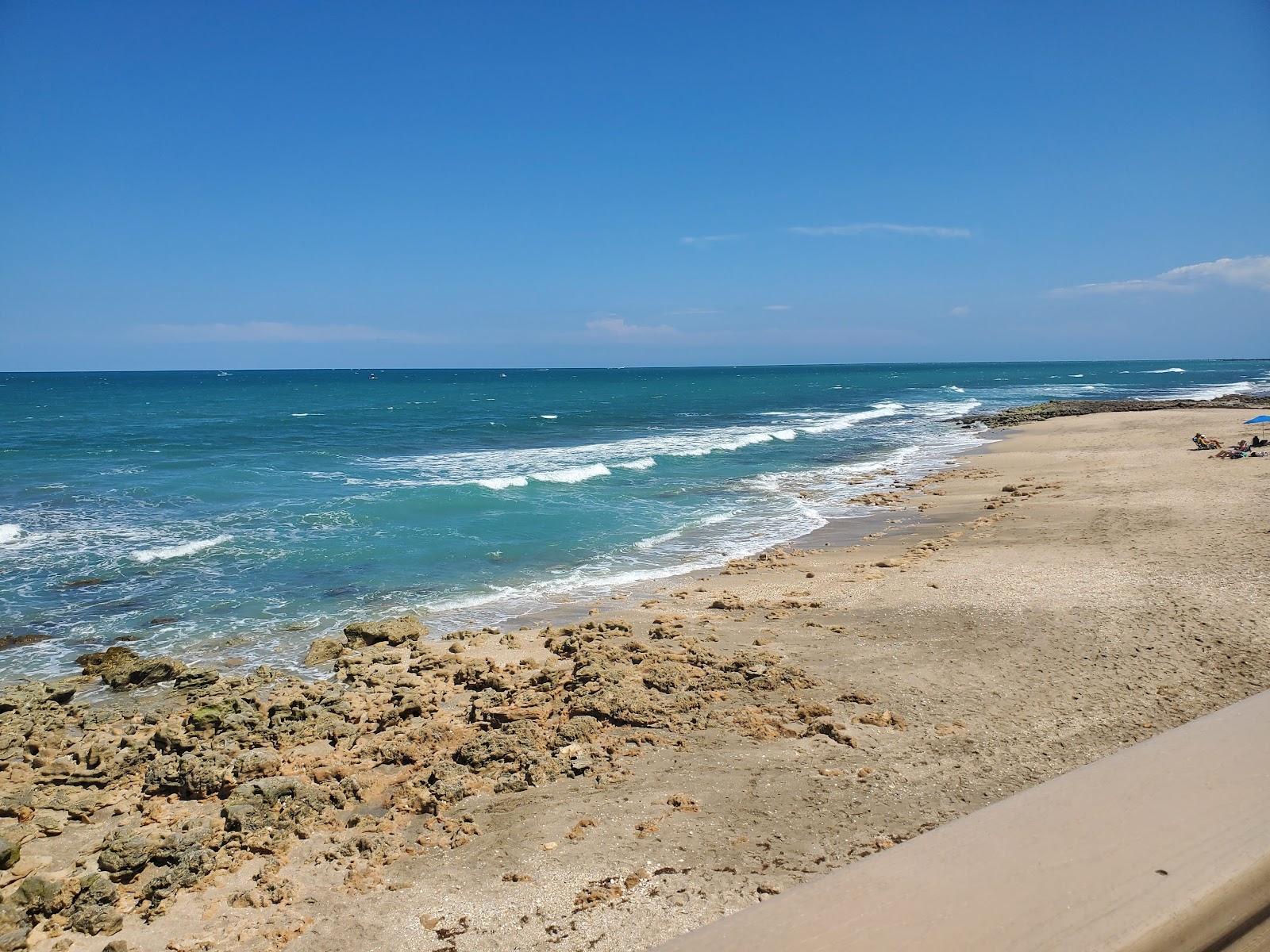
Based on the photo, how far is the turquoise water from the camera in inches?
504

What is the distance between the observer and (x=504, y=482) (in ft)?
81.0

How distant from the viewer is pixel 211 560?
15.5 m

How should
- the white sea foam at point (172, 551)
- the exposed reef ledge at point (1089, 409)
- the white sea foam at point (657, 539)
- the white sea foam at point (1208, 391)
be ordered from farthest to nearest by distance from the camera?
1. the white sea foam at point (1208, 391)
2. the exposed reef ledge at point (1089, 409)
3. the white sea foam at point (657, 539)
4. the white sea foam at point (172, 551)

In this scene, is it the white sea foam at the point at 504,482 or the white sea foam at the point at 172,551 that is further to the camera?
the white sea foam at the point at 504,482

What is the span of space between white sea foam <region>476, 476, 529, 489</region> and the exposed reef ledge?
28246 mm

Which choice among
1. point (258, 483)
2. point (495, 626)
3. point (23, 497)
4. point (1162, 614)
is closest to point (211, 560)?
point (495, 626)

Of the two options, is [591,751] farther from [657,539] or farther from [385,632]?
[657,539]

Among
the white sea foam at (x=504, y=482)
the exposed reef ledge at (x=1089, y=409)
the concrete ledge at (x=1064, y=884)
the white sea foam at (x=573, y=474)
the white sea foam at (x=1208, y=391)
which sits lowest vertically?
the white sea foam at (x=504, y=482)

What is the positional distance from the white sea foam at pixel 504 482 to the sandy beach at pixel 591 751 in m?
12.8

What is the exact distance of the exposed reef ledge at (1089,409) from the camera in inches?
1677

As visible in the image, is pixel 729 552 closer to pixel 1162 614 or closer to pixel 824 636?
pixel 824 636

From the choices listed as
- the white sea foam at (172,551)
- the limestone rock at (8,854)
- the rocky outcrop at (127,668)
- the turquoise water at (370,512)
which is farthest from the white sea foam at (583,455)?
the limestone rock at (8,854)

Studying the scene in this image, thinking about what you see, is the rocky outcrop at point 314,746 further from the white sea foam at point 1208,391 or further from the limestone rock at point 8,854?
the white sea foam at point 1208,391

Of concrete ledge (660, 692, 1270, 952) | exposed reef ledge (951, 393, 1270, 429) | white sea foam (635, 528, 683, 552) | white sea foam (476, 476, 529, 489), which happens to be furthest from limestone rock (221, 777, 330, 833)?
exposed reef ledge (951, 393, 1270, 429)
